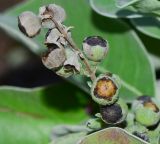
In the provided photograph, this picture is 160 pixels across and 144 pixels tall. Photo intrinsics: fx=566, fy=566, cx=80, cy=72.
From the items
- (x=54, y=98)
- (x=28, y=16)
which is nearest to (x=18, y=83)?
(x=54, y=98)

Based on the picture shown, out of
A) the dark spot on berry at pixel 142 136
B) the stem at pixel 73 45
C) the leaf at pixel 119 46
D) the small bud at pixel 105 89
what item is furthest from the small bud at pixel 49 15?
the leaf at pixel 119 46

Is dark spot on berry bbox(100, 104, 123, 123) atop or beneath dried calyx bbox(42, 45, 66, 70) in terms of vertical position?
beneath

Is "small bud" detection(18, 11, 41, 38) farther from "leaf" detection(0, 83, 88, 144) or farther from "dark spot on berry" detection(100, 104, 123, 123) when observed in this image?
"leaf" detection(0, 83, 88, 144)

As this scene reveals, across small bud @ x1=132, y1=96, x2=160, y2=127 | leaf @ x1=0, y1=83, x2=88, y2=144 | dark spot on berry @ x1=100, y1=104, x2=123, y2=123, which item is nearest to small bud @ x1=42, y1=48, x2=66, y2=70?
Answer: dark spot on berry @ x1=100, y1=104, x2=123, y2=123

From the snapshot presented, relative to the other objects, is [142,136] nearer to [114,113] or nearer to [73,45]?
[114,113]

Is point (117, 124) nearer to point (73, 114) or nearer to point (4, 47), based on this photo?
point (73, 114)

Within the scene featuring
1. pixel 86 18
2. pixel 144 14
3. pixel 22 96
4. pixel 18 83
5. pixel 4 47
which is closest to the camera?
pixel 144 14

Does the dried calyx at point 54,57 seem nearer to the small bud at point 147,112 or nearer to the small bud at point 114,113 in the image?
the small bud at point 114,113
